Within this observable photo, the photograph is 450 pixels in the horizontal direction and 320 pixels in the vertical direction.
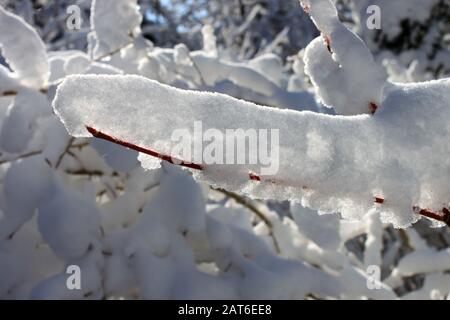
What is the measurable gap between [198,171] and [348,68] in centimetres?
25

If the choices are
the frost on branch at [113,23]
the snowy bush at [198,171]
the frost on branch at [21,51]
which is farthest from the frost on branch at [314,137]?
the frost on branch at [113,23]

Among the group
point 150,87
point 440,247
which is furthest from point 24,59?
point 440,247

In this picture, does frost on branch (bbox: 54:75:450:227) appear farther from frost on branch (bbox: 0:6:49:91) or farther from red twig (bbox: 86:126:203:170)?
frost on branch (bbox: 0:6:49:91)

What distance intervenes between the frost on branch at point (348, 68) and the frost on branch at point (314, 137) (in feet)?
0.09

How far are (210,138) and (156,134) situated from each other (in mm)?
53

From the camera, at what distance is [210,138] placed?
567 mm

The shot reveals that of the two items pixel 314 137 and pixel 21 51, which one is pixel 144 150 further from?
pixel 21 51

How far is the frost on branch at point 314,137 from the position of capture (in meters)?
0.56

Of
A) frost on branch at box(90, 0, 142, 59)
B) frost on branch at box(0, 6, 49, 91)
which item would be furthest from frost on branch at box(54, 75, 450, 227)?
frost on branch at box(90, 0, 142, 59)

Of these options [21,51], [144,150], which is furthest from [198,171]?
[21,51]

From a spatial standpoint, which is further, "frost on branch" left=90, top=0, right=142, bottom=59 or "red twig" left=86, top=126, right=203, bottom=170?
"frost on branch" left=90, top=0, right=142, bottom=59

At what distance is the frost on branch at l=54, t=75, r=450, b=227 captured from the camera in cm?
56

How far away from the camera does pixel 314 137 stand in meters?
0.61
